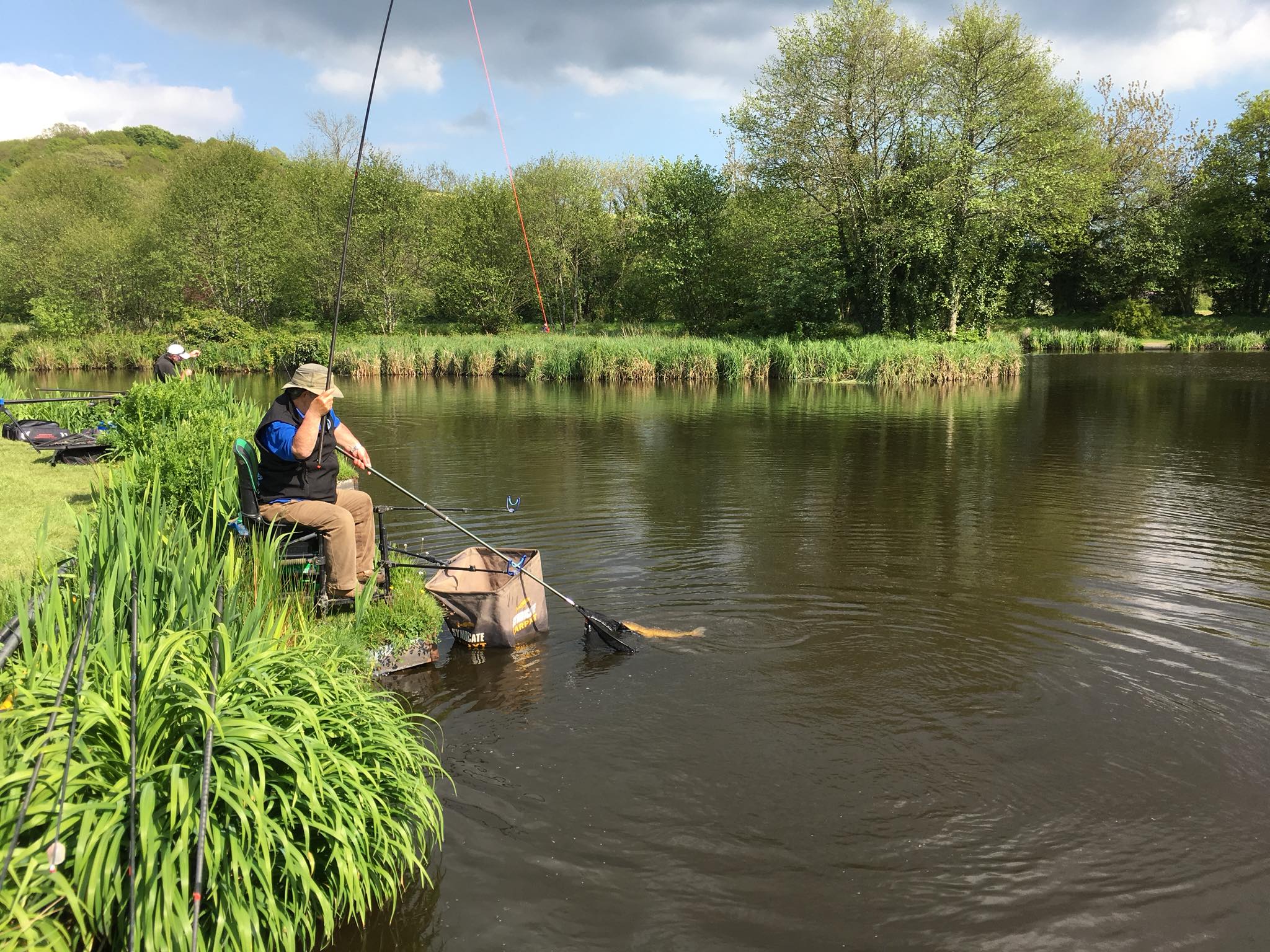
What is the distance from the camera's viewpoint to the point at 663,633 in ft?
22.4

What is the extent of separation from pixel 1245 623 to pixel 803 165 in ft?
105

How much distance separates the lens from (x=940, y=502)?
1148 centimetres

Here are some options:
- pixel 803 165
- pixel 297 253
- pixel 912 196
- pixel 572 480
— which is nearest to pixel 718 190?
pixel 803 165

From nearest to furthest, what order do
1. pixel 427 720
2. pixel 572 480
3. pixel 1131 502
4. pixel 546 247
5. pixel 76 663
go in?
pixel 76 663, pixel 427 720, pixel 1131 502, pixel 572 480, pixel 546 247

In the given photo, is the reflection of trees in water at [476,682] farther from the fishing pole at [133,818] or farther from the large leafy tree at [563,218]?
the large leafy tree at [563,218]

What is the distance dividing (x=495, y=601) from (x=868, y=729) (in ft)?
8.76

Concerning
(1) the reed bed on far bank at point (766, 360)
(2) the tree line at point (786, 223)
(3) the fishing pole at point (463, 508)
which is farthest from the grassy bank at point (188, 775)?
(2) the tree line at point (786, 223)

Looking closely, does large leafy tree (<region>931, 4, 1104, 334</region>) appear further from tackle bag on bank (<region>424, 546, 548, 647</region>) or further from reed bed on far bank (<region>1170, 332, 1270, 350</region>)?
tackle bag on bank (<region>424, 546, 548, 647</region>)

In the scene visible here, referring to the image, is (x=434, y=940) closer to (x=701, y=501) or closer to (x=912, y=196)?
(x=701, y=501)

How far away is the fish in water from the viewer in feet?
22.2

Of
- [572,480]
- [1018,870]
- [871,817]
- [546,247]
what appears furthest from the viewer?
[546,247]

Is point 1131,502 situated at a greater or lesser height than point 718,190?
lesser

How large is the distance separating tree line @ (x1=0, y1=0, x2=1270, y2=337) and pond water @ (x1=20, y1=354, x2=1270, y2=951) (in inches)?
1079

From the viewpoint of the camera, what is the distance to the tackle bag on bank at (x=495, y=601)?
6359 mm
